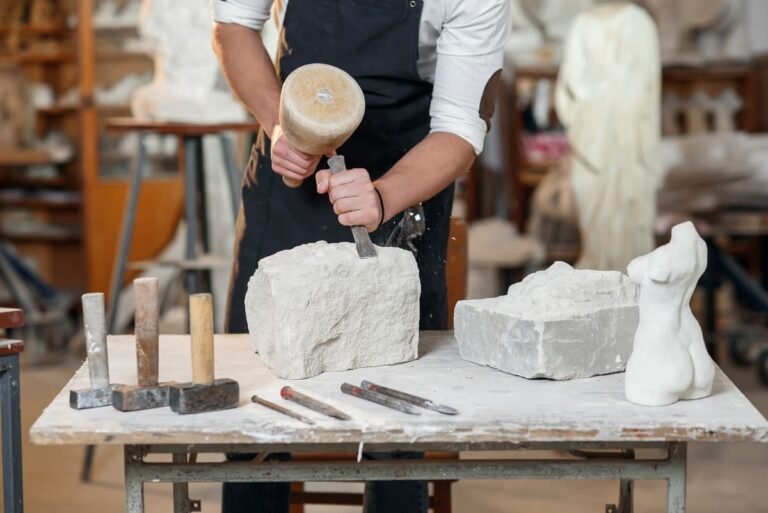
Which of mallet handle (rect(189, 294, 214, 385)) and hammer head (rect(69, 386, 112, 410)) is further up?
mallet handle (rect(189, 294, 214, 385))

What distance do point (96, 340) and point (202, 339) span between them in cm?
19

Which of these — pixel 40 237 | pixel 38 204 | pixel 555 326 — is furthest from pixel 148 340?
pixel 38 204

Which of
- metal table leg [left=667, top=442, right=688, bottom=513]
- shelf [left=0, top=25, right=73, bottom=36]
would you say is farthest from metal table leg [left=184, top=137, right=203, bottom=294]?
shelf [left=0, top=25, right=73, bottom=36]

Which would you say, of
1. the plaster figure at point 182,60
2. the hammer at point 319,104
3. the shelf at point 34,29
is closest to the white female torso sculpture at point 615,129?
the plaster figure at point 182,60

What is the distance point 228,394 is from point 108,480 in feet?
8.31

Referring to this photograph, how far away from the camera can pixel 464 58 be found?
2314mm

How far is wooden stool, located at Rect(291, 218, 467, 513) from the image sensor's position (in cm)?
279

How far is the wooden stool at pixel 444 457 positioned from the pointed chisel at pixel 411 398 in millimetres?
946

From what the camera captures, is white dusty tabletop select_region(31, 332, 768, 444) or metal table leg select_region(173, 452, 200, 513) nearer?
white dusty tabletop select_region(31, 332, 768, 444)

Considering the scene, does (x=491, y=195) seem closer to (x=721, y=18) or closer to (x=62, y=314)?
(x=721, y=18)

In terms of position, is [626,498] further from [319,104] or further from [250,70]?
[250,70]

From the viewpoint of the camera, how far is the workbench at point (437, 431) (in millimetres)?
1612

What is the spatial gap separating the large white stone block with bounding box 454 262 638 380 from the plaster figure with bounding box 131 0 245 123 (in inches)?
102

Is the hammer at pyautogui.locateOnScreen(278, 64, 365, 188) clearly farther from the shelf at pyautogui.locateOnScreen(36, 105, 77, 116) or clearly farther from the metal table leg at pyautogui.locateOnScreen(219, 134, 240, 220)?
the shelf at pyautogui.locateOnScreen(36, 105, 77, 116)
